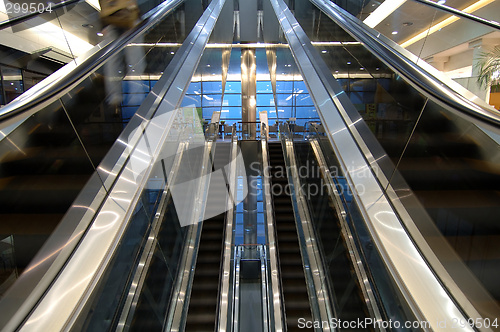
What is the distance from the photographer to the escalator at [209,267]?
4.11 meters

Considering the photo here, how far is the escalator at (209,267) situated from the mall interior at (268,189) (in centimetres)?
3

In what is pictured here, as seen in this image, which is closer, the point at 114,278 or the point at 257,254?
the point at 114,278

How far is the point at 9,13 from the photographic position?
5.32 metres

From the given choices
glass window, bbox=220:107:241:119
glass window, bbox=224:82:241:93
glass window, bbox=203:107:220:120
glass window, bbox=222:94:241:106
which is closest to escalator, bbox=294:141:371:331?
glass window, bbox=203:107:220:120

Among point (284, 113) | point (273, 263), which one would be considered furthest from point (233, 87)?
point (273, 263)

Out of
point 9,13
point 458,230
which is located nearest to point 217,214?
point 458,230

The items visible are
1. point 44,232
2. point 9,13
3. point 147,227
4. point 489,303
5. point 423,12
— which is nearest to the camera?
point 489,303

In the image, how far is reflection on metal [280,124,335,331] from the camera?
357 centimetres

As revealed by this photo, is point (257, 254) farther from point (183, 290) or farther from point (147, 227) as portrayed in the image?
point (147, 227)

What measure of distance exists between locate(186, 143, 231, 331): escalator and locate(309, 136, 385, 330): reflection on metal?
2.03 m

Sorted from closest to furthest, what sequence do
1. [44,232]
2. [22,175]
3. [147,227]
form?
[44,232] < [22,175] < [147,227]

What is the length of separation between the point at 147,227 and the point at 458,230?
2.60m

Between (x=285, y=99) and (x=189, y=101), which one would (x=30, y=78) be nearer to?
(x=189, y=101)

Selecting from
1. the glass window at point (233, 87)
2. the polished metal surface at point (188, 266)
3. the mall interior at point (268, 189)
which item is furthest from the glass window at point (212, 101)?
the glass window at point (233, 87)
